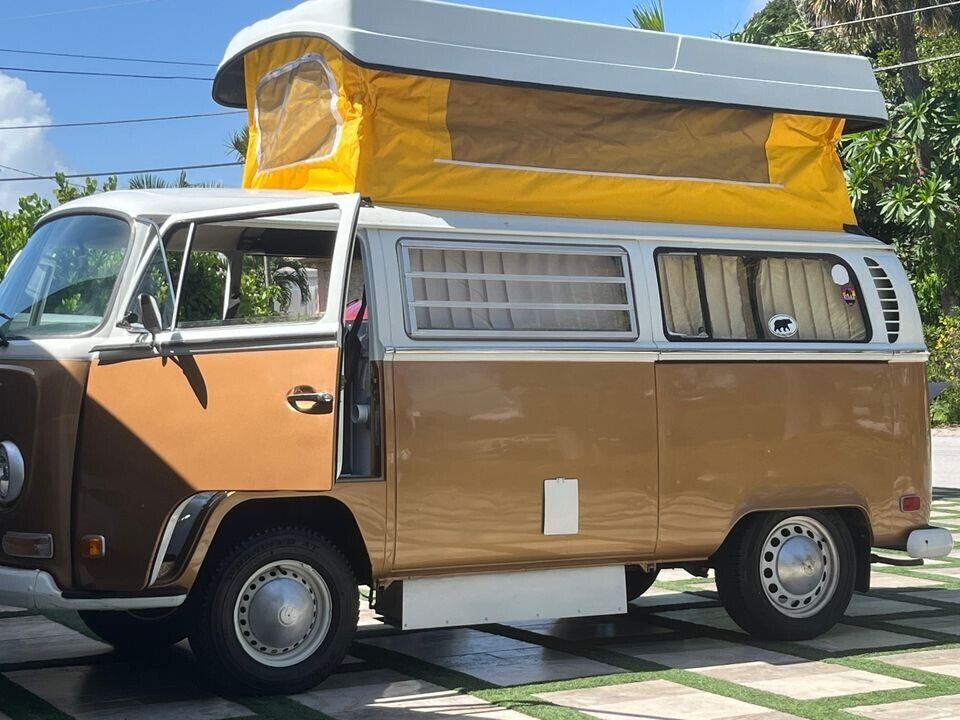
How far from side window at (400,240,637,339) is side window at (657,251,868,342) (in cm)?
37

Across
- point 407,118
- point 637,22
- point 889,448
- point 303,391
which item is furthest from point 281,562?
point 637,22

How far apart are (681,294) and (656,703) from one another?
8.47 feet

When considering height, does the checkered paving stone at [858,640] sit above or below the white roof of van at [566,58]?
below

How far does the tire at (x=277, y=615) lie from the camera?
689 cm

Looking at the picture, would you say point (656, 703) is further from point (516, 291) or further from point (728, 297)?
point (728, 297)

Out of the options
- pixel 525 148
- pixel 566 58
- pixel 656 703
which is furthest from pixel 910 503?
pixel 566 58

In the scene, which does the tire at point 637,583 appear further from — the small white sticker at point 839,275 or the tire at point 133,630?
the tire at point 133,630

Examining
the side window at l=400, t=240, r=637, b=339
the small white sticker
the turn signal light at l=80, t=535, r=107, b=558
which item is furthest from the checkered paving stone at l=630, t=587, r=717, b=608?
the turn signal light at l=80, t=535, r=107, b=558

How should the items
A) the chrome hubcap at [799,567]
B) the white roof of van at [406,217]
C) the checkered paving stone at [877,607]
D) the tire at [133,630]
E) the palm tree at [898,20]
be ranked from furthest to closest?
the palm tree at [898,20], the checkered paving stone at [877,607], the chrome hubcap at [799,567], the tire at [133,630], the white roof of van at [406,217]

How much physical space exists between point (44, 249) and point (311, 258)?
1.43 m

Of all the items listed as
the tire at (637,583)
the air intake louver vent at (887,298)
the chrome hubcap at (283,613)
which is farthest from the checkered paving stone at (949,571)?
the chrome hubcap at (283,613)

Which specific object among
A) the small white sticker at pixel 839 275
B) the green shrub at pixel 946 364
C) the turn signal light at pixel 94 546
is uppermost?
the green shrub at pixel 946 364

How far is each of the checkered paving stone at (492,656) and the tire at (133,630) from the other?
47.7 inches

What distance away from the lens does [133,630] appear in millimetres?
8203
